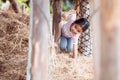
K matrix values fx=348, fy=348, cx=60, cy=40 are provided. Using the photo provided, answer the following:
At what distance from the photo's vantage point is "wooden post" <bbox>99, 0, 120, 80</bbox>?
3.28ft

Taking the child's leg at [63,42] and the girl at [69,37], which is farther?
the child's leg at [63,42]

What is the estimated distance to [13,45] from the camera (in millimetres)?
3672

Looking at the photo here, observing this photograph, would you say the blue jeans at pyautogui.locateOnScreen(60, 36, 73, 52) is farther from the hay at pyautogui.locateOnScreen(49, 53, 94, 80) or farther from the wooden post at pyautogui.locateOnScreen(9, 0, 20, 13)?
the wooden post at pyautogui.locateOnScreen(9, 0, 20, 13)

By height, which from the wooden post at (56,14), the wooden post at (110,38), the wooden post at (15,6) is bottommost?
the wooden post at (110,38)

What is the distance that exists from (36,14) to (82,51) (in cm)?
254

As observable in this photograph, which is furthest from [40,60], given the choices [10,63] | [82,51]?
[82,51]

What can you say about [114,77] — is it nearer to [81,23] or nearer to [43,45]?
[43,45]

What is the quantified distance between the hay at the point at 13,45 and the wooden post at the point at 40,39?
1240 millimetres

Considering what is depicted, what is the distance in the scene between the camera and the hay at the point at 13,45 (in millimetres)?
3361

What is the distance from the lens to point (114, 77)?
99cm

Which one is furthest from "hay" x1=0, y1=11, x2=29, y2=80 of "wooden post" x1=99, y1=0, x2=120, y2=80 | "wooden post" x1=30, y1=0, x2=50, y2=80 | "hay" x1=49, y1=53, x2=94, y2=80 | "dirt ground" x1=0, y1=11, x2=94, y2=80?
"wooden post" x1=99, y1=0, x2=120, y2=80

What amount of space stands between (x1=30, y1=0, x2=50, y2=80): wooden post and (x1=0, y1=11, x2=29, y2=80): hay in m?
1.24

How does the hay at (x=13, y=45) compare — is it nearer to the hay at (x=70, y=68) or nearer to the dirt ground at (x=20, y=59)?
the dirt ground at (x=20, y=59)

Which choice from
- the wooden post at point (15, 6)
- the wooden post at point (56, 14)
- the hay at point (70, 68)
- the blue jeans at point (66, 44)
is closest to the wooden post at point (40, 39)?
the hay at point (70, 68)
